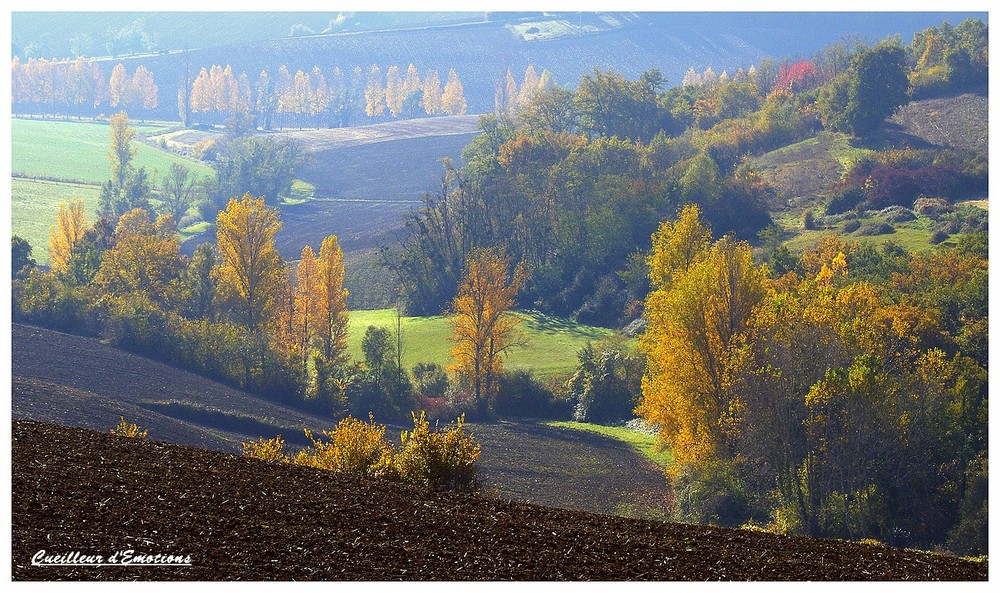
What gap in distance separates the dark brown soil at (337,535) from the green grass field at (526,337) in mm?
45391

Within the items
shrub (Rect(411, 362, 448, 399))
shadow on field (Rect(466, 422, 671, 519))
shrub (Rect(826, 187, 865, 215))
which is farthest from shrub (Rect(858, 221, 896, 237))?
shrub (Rect(411, 362, 448, 399))

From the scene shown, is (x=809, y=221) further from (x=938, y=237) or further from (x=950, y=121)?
(x=950, y=121)

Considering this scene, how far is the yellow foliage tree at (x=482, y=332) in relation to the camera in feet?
213

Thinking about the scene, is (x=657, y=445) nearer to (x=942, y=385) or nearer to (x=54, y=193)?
(x=942, y=385)

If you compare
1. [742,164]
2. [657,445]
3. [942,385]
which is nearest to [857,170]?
[742,164]

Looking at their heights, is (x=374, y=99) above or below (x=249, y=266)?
above

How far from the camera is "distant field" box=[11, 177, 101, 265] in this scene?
99.6m

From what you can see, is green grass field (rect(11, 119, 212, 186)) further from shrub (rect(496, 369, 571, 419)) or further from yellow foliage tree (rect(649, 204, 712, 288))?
yellow foliage tree (rect(649, 204, 712, 288))

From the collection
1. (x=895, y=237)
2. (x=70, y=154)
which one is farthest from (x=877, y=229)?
(x=70, y=154)

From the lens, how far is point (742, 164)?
9394 cm

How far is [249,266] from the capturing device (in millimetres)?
72562

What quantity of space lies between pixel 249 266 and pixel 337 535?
179 feet

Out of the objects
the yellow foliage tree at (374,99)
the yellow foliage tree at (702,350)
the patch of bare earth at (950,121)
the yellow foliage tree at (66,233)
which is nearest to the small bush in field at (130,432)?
the yellow foliage tree at (702,350)

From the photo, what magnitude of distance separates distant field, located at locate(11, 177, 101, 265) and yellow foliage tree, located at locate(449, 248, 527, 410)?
4492 centimetres
